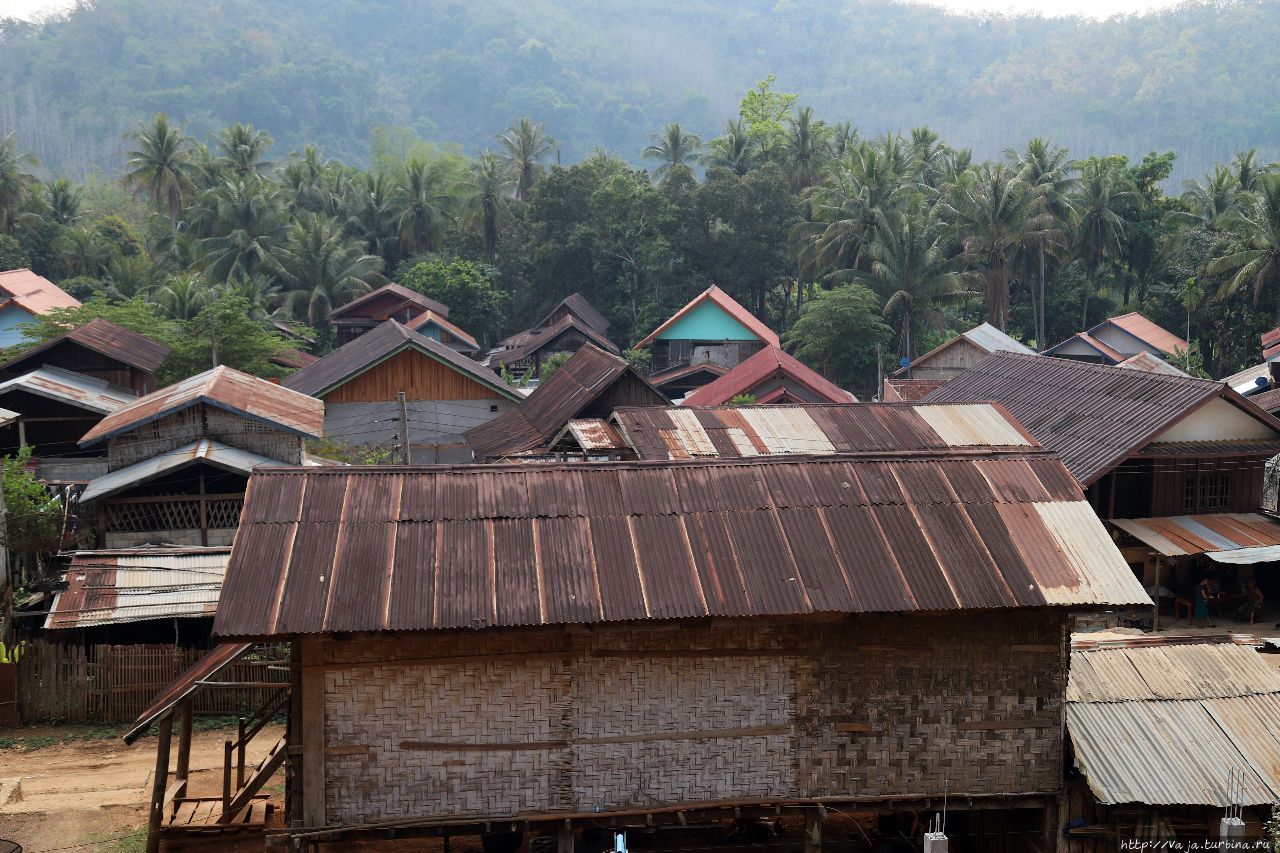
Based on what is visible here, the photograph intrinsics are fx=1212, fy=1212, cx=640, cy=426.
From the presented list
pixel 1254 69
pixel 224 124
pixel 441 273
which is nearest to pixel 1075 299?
pixel 441 273

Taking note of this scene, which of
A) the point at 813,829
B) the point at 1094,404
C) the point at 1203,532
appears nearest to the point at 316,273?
the point at 1094,404

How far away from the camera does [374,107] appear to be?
15938 cm

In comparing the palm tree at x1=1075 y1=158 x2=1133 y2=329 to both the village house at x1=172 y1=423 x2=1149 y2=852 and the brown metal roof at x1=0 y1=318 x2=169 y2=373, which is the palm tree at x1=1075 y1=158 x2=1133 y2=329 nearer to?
the brown metal roof at x1=0 y1=318 x2=169 y2=373

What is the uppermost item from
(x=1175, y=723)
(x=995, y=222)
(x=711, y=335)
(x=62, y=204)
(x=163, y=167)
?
(x=163, y=167)

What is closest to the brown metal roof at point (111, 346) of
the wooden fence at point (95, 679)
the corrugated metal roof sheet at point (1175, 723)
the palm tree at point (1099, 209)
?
the wooden fence at point (95, 679)

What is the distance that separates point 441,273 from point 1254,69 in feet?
468

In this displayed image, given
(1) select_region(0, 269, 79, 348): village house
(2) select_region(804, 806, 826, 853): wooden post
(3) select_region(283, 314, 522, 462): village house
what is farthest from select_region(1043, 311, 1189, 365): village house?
(2) select_region(804, 806, 826, 853): wooden post

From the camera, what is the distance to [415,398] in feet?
120

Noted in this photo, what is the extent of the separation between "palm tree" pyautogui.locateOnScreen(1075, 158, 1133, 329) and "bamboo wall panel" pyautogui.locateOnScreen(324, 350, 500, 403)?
3239 centimetres

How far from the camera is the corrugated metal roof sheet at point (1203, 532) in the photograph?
22.5 meters

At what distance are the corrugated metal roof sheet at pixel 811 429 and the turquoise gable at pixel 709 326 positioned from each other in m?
29.2

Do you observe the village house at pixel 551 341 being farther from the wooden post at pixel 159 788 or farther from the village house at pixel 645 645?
the village house at pixel 645 645

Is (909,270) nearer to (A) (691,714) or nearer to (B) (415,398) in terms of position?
(B) (415,398)

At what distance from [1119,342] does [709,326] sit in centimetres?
1801
